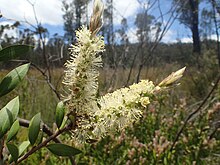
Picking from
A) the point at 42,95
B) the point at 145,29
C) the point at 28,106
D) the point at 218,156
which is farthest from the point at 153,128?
the point at 42,95

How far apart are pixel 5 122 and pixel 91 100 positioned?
0.52 ft

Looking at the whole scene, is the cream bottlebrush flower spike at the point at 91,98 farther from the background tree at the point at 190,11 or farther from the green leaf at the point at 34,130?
the background tree at the point at 190,11

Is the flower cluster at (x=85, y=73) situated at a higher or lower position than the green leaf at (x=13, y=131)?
Answer: higher

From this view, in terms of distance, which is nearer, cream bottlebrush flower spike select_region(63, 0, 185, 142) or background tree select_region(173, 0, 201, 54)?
cream bottlebrush flower spike select_region(63, 0, 185, 142)

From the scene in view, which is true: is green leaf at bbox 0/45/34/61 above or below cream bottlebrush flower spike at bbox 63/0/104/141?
above

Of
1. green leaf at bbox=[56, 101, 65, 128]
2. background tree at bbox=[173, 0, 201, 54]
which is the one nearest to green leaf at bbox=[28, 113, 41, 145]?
green leaf at bbox=[56, 101, 65, 128]

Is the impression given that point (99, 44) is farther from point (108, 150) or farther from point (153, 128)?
point (153, 128)

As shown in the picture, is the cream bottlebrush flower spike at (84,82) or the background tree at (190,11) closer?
the cream bottlebrush flower spike at (84,82)

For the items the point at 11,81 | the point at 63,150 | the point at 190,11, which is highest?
the point at 190,11

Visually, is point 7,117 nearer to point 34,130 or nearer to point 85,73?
point 34,130

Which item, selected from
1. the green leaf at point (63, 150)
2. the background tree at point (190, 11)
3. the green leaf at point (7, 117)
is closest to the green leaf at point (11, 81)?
the green leaf at point (7, 117)

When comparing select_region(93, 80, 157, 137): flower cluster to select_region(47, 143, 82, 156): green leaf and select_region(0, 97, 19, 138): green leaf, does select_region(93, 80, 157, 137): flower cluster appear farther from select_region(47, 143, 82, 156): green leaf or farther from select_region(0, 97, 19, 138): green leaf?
select_region(0, 97, 19, 138): green leaf

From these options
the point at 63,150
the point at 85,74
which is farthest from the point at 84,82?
the point at 63,150

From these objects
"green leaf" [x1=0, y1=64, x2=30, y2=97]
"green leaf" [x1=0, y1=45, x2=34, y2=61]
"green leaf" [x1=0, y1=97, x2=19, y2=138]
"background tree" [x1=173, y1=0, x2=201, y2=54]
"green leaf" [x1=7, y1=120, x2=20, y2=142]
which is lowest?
"green leaf" [x1=7, y1=120, x2=20, y2=142]
